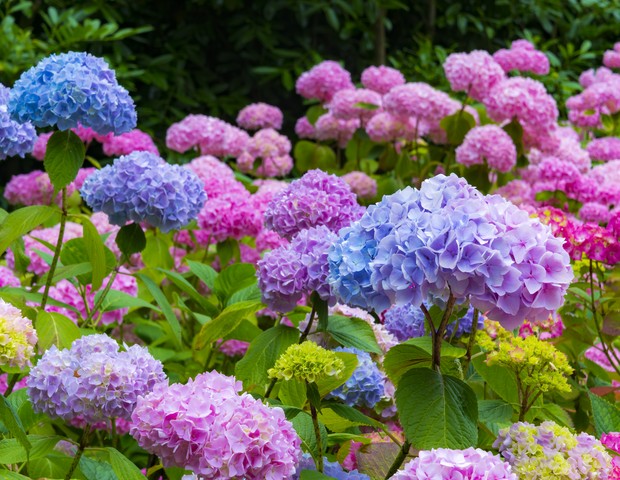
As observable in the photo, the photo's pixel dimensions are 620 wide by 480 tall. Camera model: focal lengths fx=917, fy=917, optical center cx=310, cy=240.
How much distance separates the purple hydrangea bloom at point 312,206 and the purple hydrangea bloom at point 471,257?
1.82 ft

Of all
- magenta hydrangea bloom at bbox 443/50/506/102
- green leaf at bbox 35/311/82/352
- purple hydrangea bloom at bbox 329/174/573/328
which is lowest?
magenta hydrangea bloom at bbox 443/50/506/102

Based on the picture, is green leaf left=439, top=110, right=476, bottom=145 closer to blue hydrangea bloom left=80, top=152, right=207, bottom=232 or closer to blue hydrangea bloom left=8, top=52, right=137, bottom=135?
blue hydrangea bloom left=80, top=152, right=207, bottom=232

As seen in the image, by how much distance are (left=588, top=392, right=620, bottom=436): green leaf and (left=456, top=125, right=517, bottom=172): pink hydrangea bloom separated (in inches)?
64.6

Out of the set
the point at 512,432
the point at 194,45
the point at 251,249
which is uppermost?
the point at 512,432

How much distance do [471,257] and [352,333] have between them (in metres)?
0.54

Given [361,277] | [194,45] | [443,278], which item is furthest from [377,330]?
[194,45]

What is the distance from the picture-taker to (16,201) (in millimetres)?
3469

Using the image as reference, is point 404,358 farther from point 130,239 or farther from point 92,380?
point 130,239

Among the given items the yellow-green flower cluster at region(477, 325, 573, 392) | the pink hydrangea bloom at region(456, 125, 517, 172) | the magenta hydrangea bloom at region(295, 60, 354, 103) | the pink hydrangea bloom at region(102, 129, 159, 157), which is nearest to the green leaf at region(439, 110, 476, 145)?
the pink hydrangea bloom at region(456, 125, 517, 172)

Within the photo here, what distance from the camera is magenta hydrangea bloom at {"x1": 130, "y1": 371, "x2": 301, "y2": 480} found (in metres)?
0.96

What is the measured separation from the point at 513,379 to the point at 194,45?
4.54 meters

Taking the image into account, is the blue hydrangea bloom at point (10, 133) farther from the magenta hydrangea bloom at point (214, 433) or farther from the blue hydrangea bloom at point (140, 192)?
the magenta hydrangea bloom at point (214, 433)

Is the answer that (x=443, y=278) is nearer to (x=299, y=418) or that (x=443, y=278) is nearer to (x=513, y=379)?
(x=299, y=418)

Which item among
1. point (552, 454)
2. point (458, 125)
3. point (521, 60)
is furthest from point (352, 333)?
point (521, 60)
